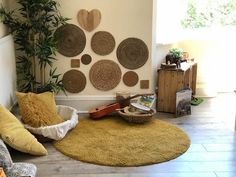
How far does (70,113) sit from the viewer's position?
11.5 feet

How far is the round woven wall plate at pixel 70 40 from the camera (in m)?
3.71

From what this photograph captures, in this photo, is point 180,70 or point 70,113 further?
point 180,70

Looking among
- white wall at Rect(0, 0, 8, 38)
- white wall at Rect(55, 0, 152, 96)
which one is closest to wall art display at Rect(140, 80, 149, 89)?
white wall at Rect(55, 0, 152, 96)

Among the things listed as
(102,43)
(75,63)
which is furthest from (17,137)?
(102,43)

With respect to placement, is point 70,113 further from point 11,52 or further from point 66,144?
point 11,52

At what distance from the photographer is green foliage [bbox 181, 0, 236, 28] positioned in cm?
456

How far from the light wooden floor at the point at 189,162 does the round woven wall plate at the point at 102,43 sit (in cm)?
121

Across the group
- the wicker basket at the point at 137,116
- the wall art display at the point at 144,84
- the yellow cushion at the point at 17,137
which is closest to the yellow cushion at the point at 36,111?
the yellow cushion at the point at 17,137

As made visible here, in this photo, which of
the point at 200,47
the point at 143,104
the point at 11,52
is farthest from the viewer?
the point at 200,47

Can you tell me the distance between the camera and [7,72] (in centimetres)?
326

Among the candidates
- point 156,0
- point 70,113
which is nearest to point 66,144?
point 70,113

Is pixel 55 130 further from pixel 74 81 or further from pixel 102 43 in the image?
pixel 102 43

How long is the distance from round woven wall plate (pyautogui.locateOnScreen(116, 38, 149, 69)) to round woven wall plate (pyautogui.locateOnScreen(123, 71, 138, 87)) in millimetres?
77

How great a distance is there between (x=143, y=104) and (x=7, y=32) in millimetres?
1713
